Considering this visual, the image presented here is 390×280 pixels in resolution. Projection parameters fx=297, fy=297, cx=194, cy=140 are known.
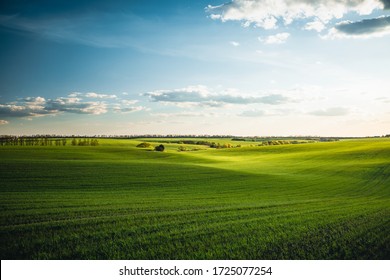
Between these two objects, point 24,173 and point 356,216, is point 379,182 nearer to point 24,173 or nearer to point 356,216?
point 356,216

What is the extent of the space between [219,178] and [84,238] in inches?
921

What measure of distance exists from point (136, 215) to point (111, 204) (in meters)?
4.15

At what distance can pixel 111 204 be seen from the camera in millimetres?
17906

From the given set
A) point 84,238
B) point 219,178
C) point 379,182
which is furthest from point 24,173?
point 379,182

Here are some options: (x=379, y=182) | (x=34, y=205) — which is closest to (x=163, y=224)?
(x=34, y=205)

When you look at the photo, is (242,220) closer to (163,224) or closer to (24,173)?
(163,224)

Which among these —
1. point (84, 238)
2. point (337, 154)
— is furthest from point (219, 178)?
point (337, 154)

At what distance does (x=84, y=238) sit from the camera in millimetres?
10562

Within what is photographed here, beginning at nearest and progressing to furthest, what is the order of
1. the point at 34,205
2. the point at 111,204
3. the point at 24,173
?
the point at 34,205
the point at 111,204
the point at 24,173

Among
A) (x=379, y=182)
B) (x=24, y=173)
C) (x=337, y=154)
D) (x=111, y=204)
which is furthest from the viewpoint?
(x=337, y=154)

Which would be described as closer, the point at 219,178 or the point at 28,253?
the point at 28,253
